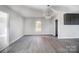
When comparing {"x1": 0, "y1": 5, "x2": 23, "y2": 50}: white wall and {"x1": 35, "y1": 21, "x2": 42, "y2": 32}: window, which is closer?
{"x1": 0, "y1": 5, "x2": 23, "y2": 50}: white wall

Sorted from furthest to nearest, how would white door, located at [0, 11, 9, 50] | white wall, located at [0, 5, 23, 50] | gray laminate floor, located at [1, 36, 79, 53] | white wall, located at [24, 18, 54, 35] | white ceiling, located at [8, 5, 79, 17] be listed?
white wall, located at [24, 18, 54, 35] → white ceiling, located at [8, 5, 79, 17] → white door, located at [0, 11, 9, 50] → white wall, located at [0, 5, 23, 50] → gray laminate floor, located at [1, 36, 79, 53]

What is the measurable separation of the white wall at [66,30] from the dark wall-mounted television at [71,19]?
0.26 m

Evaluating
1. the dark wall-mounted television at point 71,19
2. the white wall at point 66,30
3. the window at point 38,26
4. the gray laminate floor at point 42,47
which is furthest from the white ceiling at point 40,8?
the window at point 38,26

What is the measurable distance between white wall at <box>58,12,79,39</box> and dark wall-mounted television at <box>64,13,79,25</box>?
0.26m

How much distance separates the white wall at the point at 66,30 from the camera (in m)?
7.41

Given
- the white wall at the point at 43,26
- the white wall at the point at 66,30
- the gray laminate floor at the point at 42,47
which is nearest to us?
the gray laminate floor at the point at 42,47

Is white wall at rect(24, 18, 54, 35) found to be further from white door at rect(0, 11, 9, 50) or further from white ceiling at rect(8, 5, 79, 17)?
white door at rect(0, 11, 9, 50)

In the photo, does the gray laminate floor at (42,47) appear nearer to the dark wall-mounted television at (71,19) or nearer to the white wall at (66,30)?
the white wall at (66,30)

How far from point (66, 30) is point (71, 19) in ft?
3.48

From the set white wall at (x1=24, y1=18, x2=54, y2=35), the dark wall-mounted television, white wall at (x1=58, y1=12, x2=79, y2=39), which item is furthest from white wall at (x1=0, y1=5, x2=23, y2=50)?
white wall at (x1=24, y1=18, x2=54, y2=35)

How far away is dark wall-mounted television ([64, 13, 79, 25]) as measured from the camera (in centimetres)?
744
